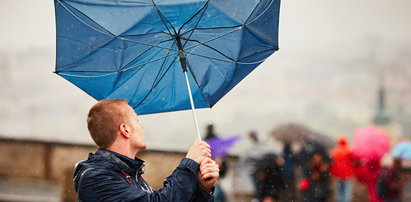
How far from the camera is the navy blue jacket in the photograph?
2299 millimetres

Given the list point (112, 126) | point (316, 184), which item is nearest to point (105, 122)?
point (112, 126)

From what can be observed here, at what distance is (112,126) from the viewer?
97.2 inches

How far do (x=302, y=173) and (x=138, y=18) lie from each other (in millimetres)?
5315

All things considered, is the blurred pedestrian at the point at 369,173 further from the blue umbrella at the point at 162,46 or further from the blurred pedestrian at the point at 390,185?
the blue umbrella at the point at 162,46

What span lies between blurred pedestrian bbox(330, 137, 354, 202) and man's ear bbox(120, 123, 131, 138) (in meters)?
4.97

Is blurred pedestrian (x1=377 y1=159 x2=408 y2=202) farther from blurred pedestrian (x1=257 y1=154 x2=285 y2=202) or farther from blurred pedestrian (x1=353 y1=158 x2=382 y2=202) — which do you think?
blurred pedestrian (x1=257 y1=154 x2=285 y2=202)

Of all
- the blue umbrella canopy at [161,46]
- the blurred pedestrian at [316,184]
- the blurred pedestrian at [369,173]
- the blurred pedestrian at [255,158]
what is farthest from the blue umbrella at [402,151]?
the blue umbrella canopy at [161,46]

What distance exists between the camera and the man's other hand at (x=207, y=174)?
2324 millimetres

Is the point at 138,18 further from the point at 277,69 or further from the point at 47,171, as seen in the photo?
the point at 277,69

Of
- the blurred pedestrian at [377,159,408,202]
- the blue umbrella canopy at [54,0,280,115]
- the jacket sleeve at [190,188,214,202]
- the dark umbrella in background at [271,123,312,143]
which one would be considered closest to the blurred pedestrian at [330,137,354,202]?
the blurred pedestrian at [377,159,408,202]

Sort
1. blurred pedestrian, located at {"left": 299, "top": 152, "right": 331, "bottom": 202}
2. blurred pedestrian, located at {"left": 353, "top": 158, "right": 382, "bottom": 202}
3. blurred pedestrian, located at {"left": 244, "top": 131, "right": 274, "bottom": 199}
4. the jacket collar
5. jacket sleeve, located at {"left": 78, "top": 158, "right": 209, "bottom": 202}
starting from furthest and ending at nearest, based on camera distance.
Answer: blurred pedestrian, located at {"left": 244, "top": 131, "right": 274, "bottom": 199}, blurred pedestrian, located at {"left": 299, "top": 152, "right": 331, "bottom": 202}, blurred pedestrian, located at {"left": 353, "top": 158, "right": 382, "bottom": 202}, the jacket collar, jacket sleeve, located at {"left": 78, "top": 158, "right": 209, "bottom": 202}

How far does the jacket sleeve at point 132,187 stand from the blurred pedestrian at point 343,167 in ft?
16.4

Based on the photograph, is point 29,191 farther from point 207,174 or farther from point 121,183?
point 207,174

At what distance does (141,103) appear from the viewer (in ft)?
9.50
